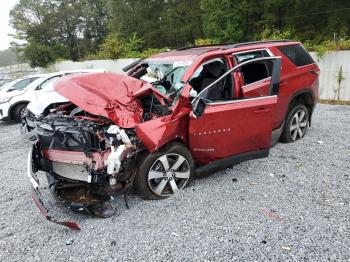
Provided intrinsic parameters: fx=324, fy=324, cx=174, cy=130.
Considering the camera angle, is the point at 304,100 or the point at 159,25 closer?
the point at 304,100

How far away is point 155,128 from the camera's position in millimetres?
3746

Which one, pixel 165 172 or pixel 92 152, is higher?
pixel 92 152

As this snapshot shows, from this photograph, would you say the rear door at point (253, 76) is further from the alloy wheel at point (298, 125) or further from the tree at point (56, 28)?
the tree at point (56, 28)

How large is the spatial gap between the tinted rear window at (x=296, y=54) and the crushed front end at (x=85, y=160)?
324cm

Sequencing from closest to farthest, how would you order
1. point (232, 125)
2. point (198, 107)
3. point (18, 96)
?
1. point (198, 107)
2. point (232, 125)
3. point (18, 96)

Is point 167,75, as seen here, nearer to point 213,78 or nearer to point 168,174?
point 213,78

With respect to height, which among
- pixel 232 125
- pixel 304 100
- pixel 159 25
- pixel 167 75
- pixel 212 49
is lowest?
pixel 304 100

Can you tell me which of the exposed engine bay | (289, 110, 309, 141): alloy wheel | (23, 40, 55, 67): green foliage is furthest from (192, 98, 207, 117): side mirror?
(23, 40, 55, 67): green foliage

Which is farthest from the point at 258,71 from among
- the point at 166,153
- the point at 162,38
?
the point at 162,38

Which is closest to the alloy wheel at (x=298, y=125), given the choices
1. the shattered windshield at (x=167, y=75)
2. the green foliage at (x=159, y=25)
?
the shattered windshield at (x=167, y=75)

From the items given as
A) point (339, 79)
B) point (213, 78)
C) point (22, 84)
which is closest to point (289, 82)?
point (213, 78)

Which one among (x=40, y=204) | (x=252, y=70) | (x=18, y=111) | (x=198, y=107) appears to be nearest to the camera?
(x=40, y=204)

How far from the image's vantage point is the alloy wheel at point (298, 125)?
5.92 meters

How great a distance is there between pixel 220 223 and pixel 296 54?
3549mm
